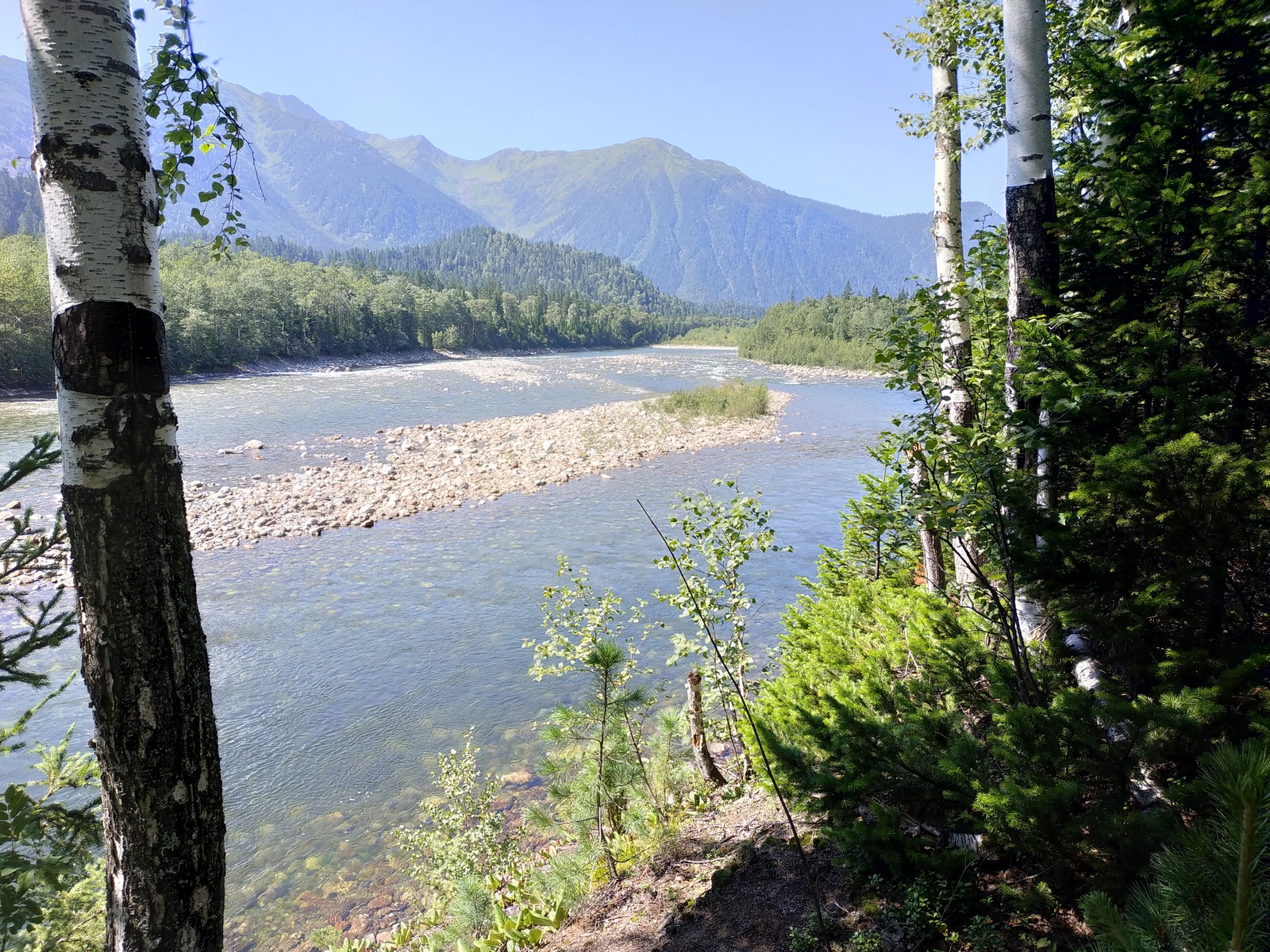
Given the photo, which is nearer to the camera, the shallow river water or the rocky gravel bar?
the shallow river water

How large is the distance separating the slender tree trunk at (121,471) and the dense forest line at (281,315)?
684 inches

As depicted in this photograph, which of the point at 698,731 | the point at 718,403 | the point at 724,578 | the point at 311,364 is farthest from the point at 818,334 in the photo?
the point at 698,731

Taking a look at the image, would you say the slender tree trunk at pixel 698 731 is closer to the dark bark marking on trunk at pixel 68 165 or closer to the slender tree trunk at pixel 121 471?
the slender tree trunk at pixel 121 471

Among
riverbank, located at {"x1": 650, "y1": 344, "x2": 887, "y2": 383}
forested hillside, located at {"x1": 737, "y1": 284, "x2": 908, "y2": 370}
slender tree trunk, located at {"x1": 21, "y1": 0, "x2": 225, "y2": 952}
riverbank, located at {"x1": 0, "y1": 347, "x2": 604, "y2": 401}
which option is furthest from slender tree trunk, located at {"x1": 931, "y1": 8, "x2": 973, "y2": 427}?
forested hillside, located at {"x1": 737, "y1": 284, "x2": 908, "y2": 370}

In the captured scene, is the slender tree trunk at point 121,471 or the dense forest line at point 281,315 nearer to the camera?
the slender tree trunk at point 121,471

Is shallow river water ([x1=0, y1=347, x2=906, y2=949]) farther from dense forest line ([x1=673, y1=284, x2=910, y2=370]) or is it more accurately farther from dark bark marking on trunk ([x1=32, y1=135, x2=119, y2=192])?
dense forest line ([x1=673, y1=284, x2=910, y2=370])

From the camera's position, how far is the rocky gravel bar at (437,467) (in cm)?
1570

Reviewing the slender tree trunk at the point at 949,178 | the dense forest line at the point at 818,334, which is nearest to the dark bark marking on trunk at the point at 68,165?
the slender tree trunk at the point at 949,178

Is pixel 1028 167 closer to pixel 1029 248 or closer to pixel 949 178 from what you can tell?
pixel 1029 248

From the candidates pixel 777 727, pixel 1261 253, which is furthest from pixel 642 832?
pixel 1261 253

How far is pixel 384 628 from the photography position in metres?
10.6

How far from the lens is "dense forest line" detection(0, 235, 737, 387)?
39.2 meters

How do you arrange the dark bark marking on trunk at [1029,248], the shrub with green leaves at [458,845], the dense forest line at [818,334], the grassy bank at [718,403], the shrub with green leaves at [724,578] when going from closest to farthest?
the dark bark marking on trunk at [1029,248] < the shrub with green leaves at [458,845] < the shrub with green leaves at [724,578] < the grassy bank at [718,403] < the dense forest line at [818,334]

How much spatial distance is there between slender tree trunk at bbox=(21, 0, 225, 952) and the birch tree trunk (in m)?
3.33
